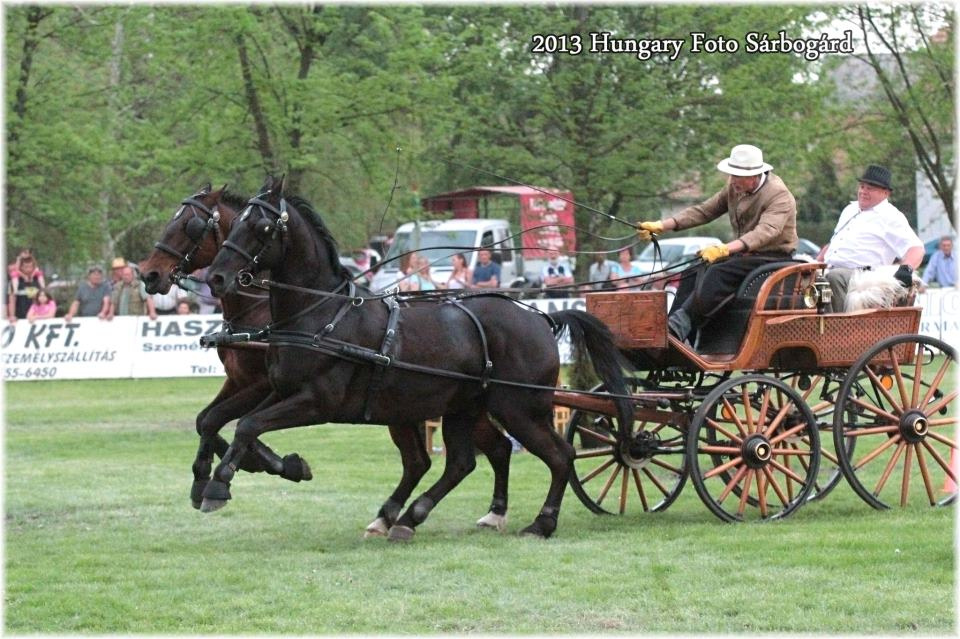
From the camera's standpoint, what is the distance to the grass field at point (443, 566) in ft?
22.4

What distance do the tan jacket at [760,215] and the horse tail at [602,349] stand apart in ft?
2.91

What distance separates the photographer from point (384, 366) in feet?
29.5

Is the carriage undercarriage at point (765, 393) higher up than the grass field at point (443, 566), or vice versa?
the carriage undercarriage at point (765, 393)

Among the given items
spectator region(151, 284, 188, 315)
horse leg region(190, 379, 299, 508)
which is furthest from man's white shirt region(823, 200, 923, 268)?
spectator region(151, 284, 188, 315)

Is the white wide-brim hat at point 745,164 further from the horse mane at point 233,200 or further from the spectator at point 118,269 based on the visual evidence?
the spectator at point 118,269

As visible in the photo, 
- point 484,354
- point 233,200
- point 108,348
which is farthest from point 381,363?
point 108,348

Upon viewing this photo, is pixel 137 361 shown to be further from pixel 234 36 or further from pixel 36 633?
pixel 36 633

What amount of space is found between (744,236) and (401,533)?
2888 mm

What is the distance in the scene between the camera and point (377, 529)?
9492 mm

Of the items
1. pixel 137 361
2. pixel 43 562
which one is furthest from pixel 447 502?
pixel 137 361

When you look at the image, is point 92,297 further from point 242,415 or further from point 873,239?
point 873,239

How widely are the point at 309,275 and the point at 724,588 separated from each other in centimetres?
322

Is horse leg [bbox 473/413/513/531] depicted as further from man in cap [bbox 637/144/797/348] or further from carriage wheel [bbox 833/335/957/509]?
carriage wheel [bbox 833/335/957/509]

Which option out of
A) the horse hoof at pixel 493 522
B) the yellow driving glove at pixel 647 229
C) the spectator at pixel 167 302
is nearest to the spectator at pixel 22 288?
the spectator at pixel 167 302
